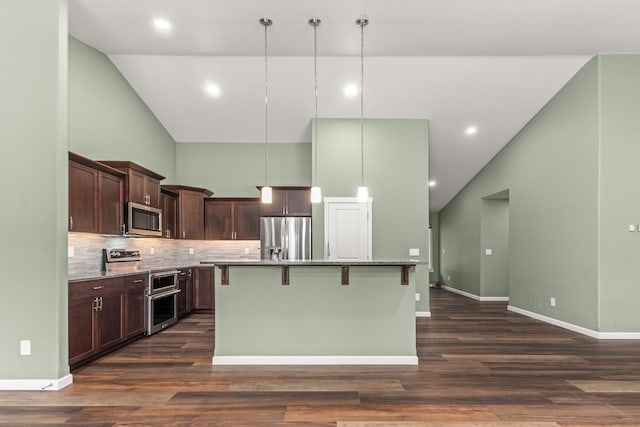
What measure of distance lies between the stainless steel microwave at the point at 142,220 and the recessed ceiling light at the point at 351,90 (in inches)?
136

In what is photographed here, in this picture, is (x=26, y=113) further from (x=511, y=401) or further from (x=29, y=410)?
(x=511, y=401)

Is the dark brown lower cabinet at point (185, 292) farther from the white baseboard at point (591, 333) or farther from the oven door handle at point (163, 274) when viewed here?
the white baseboard at point (591, 333)

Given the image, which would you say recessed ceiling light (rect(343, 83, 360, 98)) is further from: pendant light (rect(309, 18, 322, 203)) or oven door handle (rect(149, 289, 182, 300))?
oven door handle (rect(149, 289, 182, 300))

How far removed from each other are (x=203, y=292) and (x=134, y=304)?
7.60 ft

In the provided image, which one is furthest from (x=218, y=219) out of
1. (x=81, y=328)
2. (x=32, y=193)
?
(x=32, y=193)

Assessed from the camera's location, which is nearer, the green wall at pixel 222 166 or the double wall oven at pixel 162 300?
the double wall oven at pixel 162 300

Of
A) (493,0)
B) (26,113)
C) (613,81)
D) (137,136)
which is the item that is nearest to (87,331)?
(26,113)

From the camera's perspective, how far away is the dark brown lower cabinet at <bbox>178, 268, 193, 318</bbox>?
6.50 meters

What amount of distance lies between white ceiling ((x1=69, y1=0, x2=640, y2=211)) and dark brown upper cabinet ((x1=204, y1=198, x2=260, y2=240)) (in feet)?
4.24

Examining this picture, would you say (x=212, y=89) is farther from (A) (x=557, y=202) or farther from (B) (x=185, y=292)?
(A) (x=557, y=202)

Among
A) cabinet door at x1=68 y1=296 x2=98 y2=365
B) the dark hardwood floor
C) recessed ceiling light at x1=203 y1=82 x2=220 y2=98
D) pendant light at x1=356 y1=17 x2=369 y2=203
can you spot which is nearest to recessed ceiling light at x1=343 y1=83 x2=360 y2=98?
pendant light at x1=356 y1=17 x2=369 y2=203

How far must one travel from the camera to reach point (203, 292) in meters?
7.20

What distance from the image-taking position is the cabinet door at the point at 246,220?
7.48 meters

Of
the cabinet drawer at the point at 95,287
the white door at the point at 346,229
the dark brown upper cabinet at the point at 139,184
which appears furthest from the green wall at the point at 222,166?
the cabinet drawer at the point at 95,287
